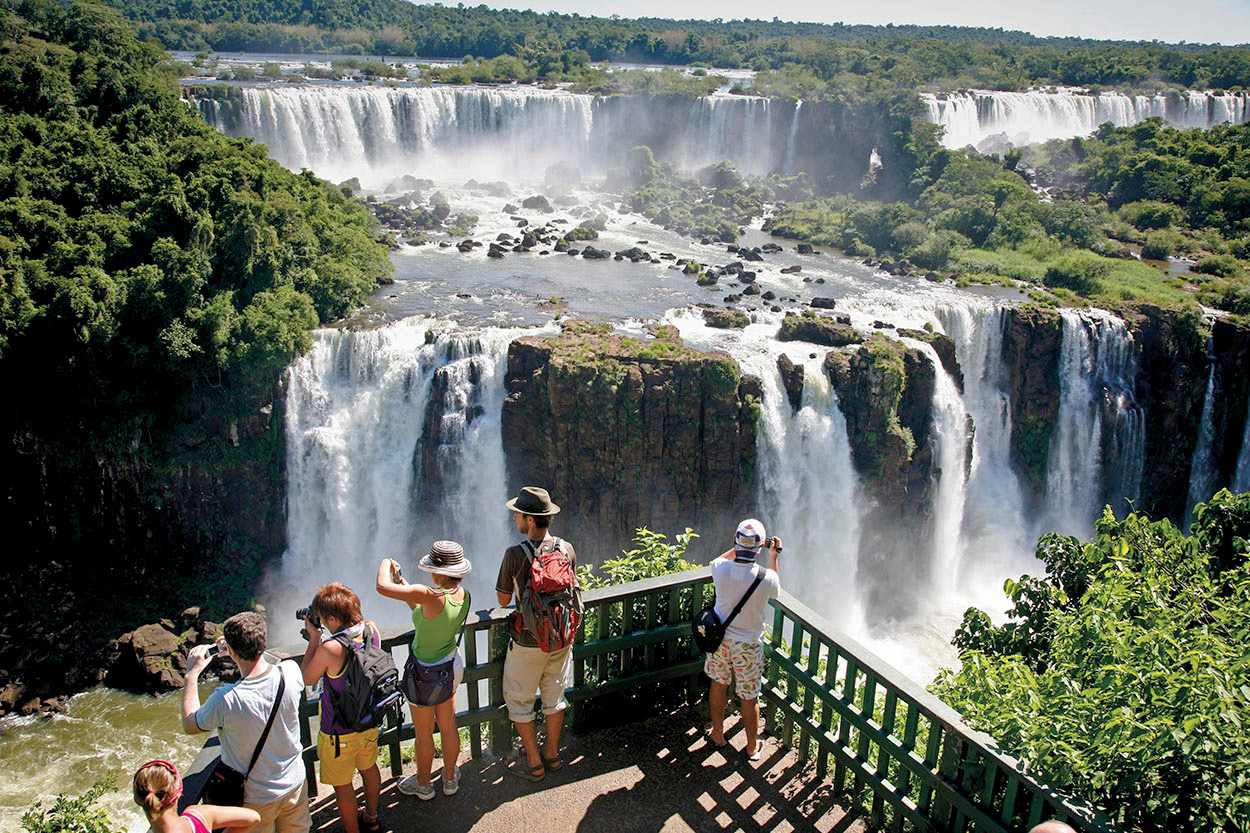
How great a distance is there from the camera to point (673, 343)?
20797 mm

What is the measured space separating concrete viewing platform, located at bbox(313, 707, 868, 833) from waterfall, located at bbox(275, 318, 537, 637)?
564 inches

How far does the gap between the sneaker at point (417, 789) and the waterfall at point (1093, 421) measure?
2217 centimetres

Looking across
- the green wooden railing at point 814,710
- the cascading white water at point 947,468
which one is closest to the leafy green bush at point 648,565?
the green wooden railing at point 814,710

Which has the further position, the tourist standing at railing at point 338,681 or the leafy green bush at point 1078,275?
the leafy green bush at point 1078,275

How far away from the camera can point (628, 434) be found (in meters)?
19.7

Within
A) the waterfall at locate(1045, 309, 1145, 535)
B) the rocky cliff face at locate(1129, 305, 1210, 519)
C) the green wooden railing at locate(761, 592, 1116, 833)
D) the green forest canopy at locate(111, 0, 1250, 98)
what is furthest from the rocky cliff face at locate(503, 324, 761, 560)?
the green forest canopy at locate(111, 0, 1250, 98)

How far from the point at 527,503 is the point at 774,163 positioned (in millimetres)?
46154

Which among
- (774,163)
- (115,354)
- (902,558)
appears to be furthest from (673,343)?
(774,163)

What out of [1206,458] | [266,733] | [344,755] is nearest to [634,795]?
[344,755]

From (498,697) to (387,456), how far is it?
1511cm

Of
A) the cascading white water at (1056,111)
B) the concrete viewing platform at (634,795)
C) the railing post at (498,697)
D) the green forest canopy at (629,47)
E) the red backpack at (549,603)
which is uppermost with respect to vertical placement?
the green forest canopy at (629,47)

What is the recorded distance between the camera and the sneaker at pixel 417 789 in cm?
557

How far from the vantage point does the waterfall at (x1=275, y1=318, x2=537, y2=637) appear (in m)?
20.0

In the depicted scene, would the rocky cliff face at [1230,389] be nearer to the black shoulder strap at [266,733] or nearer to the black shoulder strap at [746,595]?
the black shoulder strap at [746,595]
